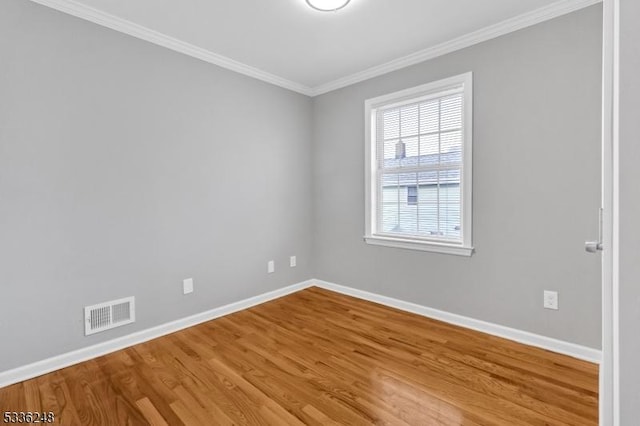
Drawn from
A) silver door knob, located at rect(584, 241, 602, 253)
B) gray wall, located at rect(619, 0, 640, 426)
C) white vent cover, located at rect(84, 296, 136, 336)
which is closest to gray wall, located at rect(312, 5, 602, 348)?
silver door knob, located at rect(584, 241, 602, 253)

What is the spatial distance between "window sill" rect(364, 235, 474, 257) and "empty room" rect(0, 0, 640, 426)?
21 mm

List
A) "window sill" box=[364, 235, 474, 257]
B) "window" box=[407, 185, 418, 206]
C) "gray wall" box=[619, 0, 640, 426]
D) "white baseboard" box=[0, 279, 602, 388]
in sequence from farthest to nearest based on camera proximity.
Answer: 1. "window" box=[407, 185, 418, 206]
2. "window sill" box=[364, 235, 474, 257]
3. "white baseboard" box=[0, 279, 602, 388]
4. "gray wall" box=[619, 0, 640, 426]

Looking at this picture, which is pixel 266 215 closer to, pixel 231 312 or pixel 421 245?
pixel 231 312

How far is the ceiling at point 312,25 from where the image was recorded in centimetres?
217

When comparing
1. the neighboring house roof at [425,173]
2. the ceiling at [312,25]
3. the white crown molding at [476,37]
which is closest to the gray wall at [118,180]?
the ceiling at [312,25]

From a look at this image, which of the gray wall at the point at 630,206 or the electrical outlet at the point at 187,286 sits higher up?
the gray wall at the point at 630,206

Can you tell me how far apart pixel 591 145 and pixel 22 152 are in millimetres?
3775

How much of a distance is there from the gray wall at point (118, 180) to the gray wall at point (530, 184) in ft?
5.68

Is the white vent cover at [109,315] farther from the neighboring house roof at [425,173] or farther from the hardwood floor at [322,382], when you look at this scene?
the neighboring house roof at [425,173]

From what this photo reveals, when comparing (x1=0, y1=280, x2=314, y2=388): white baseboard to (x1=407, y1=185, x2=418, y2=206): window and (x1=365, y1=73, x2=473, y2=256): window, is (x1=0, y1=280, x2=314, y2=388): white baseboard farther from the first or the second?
(x1=407, y1=185, x2=418, y2=206): window

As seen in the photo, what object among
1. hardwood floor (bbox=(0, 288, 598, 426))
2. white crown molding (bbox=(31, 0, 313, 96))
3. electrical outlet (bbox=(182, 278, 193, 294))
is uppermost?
white crown molding (bbox=(31, 0, 313, 96))

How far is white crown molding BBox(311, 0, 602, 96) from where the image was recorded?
217 cm

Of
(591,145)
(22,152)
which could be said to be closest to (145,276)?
(22,152)

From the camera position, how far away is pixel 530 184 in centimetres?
236
